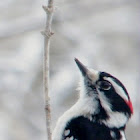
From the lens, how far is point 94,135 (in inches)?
183

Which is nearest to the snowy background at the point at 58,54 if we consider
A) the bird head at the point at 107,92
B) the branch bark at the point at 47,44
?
the bird head at the point at 107,92

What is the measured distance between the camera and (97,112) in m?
4.98

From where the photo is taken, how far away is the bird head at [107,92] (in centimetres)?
493

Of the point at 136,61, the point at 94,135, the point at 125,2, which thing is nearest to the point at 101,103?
the point at 94,135

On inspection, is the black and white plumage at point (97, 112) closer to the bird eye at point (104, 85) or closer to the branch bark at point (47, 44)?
the bird eye at point (104, 85)

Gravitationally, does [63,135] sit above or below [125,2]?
below

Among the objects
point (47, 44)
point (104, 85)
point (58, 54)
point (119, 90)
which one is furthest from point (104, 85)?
point (58, 54)

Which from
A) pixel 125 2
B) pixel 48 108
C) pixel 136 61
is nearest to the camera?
pixel 48 108

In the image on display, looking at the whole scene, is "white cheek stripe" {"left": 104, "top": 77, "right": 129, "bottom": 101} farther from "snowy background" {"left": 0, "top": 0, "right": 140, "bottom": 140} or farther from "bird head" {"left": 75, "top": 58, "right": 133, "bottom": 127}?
"snowy background" {"left": 0, "top": 0, "right": 140, "bottom": 140}

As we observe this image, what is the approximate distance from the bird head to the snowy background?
130 cm

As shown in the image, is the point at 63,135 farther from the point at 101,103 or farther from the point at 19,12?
the point at 19,12

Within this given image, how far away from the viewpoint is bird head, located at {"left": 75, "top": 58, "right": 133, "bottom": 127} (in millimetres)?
4930

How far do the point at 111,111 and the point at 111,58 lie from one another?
330cm

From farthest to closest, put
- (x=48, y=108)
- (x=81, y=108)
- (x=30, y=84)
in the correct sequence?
1. (x=30, y=84)
2. (x=81, y=108)
3. (x=48, y=108)
